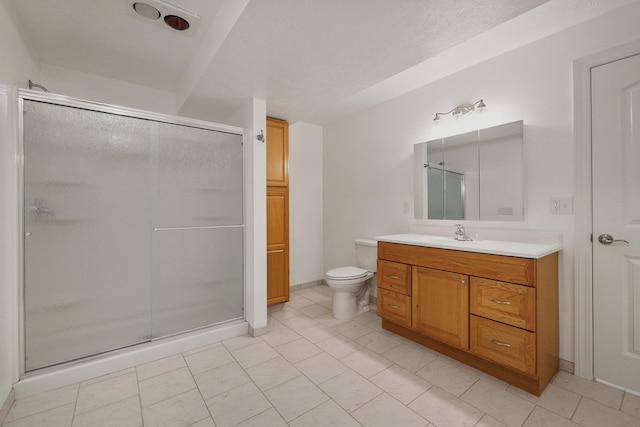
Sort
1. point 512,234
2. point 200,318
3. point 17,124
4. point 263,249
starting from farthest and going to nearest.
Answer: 1. point 263,249
2. point 200,318
3. point 512,234
4. point 17,124

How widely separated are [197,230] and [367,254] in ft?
5.99

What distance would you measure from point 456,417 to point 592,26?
8.44ft

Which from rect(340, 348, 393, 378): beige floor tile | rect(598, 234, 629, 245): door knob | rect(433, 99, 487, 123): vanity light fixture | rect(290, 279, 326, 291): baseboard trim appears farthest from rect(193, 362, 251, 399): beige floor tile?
rect(433, 99, 487, 123): vanity light fixture

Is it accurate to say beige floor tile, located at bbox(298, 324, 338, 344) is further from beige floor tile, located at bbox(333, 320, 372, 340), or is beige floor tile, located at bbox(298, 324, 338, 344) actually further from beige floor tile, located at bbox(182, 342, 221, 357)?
beige floor tile, located at bbox(182, 342, 221, 357)

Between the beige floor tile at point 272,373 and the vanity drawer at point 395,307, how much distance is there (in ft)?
3.15

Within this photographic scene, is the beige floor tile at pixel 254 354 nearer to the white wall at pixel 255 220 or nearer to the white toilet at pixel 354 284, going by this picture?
the white wall at pixel 255 220

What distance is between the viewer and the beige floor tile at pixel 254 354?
210 cm

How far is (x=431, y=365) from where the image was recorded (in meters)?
2.04

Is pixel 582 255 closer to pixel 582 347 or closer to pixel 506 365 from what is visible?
pixel 582 347

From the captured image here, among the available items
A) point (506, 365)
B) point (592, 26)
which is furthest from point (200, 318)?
point (592, 26)

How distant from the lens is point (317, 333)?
258 cm

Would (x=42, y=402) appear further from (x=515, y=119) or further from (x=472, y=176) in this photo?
(x=515, y=119)

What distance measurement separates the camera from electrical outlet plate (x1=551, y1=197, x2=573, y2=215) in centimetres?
191

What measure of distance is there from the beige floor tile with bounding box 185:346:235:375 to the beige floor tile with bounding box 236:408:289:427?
66 centimetres
